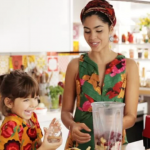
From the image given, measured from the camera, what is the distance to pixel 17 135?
144 centimetres

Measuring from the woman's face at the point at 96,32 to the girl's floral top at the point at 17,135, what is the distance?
467mm

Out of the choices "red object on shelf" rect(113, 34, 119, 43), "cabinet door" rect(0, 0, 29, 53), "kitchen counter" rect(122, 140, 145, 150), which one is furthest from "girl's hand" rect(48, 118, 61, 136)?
"red object on shelf" rect(113, 34, 119, 43)

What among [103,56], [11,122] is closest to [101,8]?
[103,56]

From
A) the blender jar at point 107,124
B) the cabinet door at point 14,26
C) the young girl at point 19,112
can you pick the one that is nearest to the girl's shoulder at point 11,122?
the young girl at point 19,112

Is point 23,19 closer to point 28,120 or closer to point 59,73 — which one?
point 59,73

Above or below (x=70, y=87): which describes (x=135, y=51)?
above

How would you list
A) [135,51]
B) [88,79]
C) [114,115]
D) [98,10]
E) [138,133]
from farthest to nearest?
[135,51]
[138,133]
[88,79]
[98,10]
[114,115]

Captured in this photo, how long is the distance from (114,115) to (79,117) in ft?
1.41

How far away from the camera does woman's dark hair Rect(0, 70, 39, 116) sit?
1.52 metres

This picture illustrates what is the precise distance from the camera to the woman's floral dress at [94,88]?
169cm

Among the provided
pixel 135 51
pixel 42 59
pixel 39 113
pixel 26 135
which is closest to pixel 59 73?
pixel 42 59

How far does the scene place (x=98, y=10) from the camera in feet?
5.33

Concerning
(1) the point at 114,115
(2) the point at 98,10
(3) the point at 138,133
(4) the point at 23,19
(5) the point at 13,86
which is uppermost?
(4) the point at 23,19

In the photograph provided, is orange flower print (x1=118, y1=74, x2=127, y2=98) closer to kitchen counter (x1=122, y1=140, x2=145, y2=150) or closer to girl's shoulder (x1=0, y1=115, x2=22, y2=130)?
kitchen counter (x1=122, y1=140, x2=145, y2=150)
